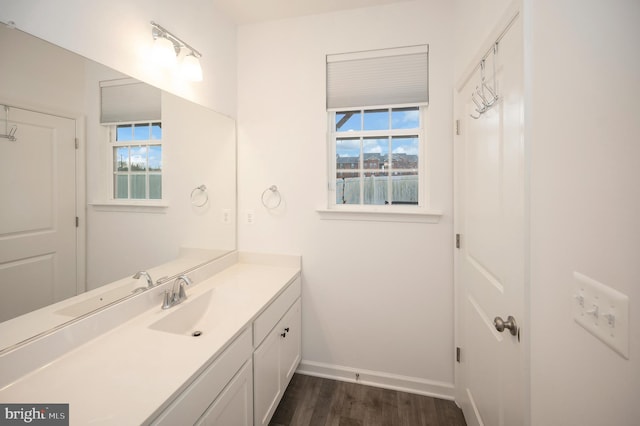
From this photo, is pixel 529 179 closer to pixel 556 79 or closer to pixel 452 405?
pixel 556 79

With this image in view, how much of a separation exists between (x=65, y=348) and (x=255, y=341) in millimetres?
742

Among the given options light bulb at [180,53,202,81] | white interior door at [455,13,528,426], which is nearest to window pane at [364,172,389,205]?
white interior door at [455,13,528,426]

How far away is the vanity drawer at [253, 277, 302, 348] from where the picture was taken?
1.39 m

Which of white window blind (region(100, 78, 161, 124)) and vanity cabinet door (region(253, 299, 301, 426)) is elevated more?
white window blind (region(100, 78, 161, 124))

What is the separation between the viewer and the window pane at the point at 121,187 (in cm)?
131

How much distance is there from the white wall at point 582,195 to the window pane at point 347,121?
126 cm

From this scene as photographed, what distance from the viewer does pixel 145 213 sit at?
1486 mm

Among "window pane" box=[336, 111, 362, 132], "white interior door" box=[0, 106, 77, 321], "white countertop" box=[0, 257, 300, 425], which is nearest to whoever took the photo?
"white countertop" box=[0, 257, 300, 425]

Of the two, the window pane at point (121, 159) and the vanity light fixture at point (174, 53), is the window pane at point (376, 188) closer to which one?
the vanity light fixture at point (174, 53)

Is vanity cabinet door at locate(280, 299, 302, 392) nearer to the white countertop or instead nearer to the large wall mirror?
the white countertop

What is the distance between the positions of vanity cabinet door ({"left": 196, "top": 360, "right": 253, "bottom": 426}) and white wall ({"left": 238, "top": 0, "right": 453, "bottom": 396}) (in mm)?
854

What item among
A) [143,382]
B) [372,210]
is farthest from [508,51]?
[143,382]

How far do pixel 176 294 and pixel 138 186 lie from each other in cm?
63

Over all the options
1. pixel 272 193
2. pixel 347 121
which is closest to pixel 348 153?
pixel 347 121
